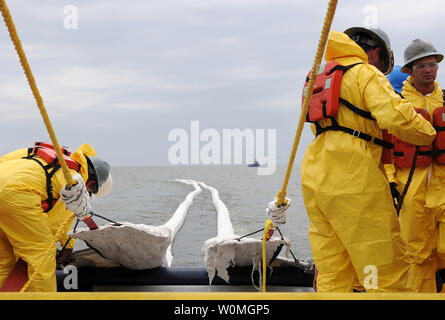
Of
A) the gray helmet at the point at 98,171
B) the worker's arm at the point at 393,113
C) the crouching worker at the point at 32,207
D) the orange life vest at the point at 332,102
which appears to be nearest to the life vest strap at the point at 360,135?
the orange life vest at the point at 332,102

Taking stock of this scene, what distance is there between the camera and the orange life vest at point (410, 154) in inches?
117

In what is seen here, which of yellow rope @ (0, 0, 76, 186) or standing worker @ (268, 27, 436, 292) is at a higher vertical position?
yellow rope @ (0, 0, 76, 186)

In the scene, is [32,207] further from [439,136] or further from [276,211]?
[439,136]

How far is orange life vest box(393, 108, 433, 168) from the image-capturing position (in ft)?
9.75

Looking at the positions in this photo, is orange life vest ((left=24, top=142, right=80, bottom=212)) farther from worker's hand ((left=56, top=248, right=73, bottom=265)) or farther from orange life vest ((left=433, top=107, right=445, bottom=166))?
orange life vest ((left=433, top=107, right=445, bottom=166))

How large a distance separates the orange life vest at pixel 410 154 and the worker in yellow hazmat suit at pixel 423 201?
2.1 inches

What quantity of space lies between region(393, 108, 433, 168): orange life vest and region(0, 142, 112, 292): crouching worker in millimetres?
2250

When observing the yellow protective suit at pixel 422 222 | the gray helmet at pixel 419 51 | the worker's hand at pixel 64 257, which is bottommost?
the worker's hand at pixel 64 257

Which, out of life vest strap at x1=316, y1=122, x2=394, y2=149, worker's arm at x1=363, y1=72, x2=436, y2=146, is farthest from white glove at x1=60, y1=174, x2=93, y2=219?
worker's arm at x1=363, y1=72, x2=436, y2=146

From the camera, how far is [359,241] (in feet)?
6.88

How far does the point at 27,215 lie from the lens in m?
2.66

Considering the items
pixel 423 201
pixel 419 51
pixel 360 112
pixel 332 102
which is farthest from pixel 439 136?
pixel 332 102

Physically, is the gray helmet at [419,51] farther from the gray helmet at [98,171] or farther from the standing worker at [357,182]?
the gray helmet at [98,171]
